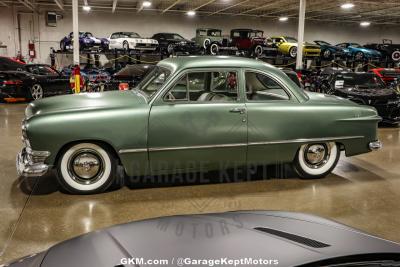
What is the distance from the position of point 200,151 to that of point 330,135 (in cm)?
188

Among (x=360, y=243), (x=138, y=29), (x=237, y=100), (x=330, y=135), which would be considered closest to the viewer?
(x=360, y=243)

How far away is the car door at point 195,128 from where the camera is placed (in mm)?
4777

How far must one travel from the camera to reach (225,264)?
1578 millimetres

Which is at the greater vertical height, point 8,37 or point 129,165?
point 8,37

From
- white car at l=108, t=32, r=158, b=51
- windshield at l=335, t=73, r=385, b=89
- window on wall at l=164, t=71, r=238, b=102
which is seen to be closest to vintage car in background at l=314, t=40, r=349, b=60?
white car at l=108, t=32, r=158, b=51

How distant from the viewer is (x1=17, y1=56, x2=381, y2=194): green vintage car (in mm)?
4590

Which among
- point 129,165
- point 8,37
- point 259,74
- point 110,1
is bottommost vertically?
point 129,165

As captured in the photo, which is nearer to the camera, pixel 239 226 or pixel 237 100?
pixel 239 226

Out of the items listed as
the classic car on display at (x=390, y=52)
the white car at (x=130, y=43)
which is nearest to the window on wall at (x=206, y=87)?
the white car at (x=130, y=43)

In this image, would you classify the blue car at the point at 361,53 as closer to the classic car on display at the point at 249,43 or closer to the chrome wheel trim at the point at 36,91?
the classic car on display at the point at 249,43

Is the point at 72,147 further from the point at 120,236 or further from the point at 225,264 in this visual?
the point at 225,264

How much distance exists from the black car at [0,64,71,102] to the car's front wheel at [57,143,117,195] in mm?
9499

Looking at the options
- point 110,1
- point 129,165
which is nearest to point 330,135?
point 129,165

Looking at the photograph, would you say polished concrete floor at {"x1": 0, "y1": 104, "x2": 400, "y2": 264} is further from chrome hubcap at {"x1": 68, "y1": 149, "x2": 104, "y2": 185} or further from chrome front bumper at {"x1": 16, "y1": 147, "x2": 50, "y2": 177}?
chrome front bumper at {"x1": 16, "y1": 147, "x2": 50, "y2": 177}
